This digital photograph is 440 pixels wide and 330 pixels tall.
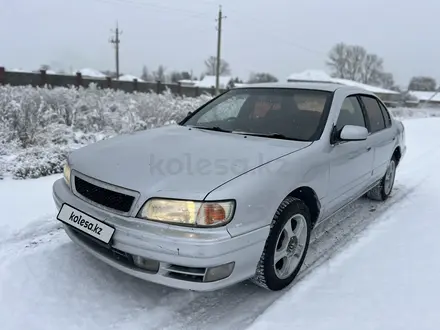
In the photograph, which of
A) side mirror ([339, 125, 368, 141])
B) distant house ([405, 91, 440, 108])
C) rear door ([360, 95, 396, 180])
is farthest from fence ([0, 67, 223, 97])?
distant house ([405, 91, 440, 108])

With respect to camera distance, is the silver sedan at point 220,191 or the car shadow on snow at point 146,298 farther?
the car shadow on snow at point 146,298

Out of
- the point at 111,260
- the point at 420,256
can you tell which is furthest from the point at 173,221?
the point at 420,256

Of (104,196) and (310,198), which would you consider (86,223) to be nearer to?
(104,196)

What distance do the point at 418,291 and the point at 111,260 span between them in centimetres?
216

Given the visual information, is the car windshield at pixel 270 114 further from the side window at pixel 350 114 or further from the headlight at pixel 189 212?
the headlight at pixel 189 212

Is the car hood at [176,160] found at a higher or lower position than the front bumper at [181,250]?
higher

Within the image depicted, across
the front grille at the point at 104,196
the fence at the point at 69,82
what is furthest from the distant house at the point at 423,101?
the front grille at the point at 104,196

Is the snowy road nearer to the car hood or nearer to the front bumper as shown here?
the front bumper

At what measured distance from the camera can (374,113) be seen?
4.27m

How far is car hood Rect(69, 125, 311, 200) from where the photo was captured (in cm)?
221

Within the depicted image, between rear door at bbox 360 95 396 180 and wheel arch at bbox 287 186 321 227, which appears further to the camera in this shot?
rear door at bbox 360 95 396 180

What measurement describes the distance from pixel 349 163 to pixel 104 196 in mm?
2161

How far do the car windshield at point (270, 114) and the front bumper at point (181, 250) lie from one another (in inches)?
45.0

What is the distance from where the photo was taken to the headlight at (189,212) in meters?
2.10
